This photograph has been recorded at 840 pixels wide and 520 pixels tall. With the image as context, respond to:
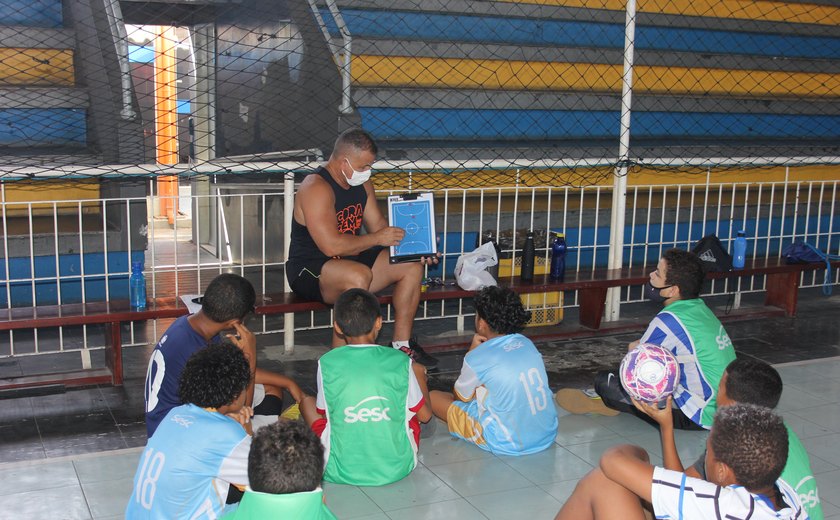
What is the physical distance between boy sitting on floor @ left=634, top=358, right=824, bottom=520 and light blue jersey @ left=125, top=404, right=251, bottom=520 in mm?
1326

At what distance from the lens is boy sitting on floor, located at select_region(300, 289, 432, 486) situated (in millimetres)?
3391

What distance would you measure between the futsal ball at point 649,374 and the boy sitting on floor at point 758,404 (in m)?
0.05

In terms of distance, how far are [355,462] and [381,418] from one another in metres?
0.24

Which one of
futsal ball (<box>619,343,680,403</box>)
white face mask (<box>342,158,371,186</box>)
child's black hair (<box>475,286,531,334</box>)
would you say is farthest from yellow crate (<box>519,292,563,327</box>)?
futsal ball (<box>619,343,680,403</box>)

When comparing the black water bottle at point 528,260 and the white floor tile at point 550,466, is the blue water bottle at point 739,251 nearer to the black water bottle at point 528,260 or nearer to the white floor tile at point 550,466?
the black water bottle at point 528,260

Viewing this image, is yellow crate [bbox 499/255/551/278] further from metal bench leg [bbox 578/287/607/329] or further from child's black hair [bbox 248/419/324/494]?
child's black hair [bbox 248/419/324/494]

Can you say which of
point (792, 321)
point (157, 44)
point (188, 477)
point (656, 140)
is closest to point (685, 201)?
point (656, 140)

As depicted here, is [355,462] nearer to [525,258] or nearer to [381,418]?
[381,418]

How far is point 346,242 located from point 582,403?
1.55 metres

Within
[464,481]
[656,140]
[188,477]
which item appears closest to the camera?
[188,477]

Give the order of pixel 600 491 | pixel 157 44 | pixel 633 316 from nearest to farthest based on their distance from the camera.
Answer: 1. pixel 600 491
2. pixel 633 316
3. pixel 157 44

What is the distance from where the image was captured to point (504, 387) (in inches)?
146

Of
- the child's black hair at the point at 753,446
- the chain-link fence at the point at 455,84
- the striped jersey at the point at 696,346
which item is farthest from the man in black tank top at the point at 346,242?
the child's black hair at the point at 753,446

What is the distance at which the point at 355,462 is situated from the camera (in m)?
3.50
